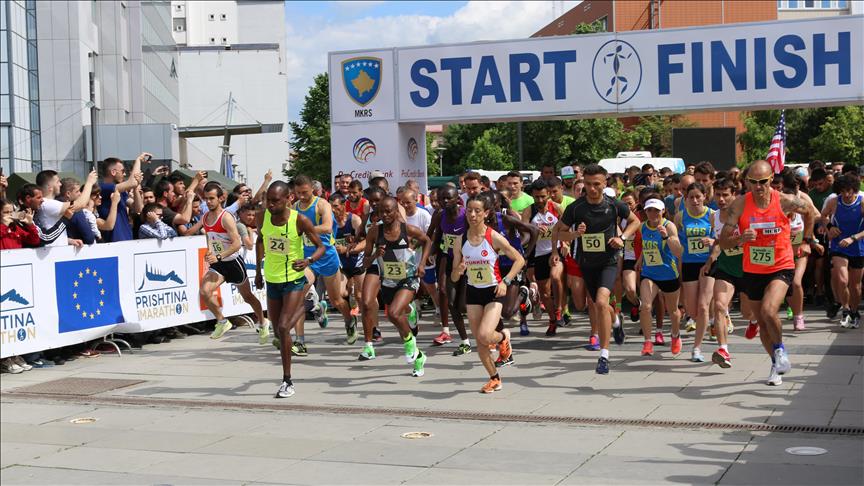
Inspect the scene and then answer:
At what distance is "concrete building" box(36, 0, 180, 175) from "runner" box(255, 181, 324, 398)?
4587cm

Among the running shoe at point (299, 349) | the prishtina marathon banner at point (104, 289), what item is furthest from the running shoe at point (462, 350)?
the prishtina marathon banner at point (104, 289)

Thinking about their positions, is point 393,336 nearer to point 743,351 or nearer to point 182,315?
point 182,315

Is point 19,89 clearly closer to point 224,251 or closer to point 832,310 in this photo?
point 224,251

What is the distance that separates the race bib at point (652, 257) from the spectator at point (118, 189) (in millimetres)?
5706

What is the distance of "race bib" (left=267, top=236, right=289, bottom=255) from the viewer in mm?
9508

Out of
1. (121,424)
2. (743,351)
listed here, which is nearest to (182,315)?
(121,424)

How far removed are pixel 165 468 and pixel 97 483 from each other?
2.18 feet

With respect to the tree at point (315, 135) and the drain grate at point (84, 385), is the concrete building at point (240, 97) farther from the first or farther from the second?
the drain grate at point (84, 385)

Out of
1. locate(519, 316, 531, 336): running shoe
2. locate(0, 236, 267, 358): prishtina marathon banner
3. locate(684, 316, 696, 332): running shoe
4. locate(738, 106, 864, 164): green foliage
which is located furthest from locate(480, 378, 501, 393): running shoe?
locate(738, 106, 864, 164): green foliage

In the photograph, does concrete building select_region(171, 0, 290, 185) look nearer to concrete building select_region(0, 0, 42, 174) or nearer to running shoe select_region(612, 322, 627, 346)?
concrete building select_region(0, 0, 42, 174)

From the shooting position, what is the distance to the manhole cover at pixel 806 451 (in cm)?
663

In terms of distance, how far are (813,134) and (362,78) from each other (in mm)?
57676

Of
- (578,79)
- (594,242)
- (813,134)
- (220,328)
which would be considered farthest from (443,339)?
(813,134)

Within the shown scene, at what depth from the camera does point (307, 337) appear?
13797mm
